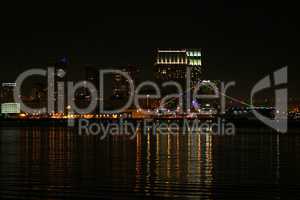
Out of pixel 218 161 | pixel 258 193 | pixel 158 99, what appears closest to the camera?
pixel 258 193

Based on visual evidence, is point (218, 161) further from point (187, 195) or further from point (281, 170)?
point (187, 195)

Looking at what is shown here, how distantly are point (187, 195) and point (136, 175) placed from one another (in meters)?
3.72

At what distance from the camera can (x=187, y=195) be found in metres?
12.2

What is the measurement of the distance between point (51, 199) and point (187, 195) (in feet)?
8.96

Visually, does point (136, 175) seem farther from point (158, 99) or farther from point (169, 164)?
point (158, 99)

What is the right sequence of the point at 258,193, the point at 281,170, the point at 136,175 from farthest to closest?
the point at 281,170 → the point at 136,175 → the point at 258,193

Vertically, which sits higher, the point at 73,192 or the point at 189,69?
the point at 189,69

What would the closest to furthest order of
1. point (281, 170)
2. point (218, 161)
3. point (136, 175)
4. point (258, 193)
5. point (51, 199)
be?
point (51, 199) → point (258, 193) → point (136, 175) → point (281, 170) → point (218, 161)

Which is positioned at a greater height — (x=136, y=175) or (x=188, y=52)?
(x=188, y=52)

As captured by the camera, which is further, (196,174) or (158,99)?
(158,99)

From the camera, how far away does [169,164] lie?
62.5 ft

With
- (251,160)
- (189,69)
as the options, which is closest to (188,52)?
(189,69)

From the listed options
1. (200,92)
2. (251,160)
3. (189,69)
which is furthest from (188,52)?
(251,160)

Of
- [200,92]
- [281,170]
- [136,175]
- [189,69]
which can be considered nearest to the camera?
[136,175]
